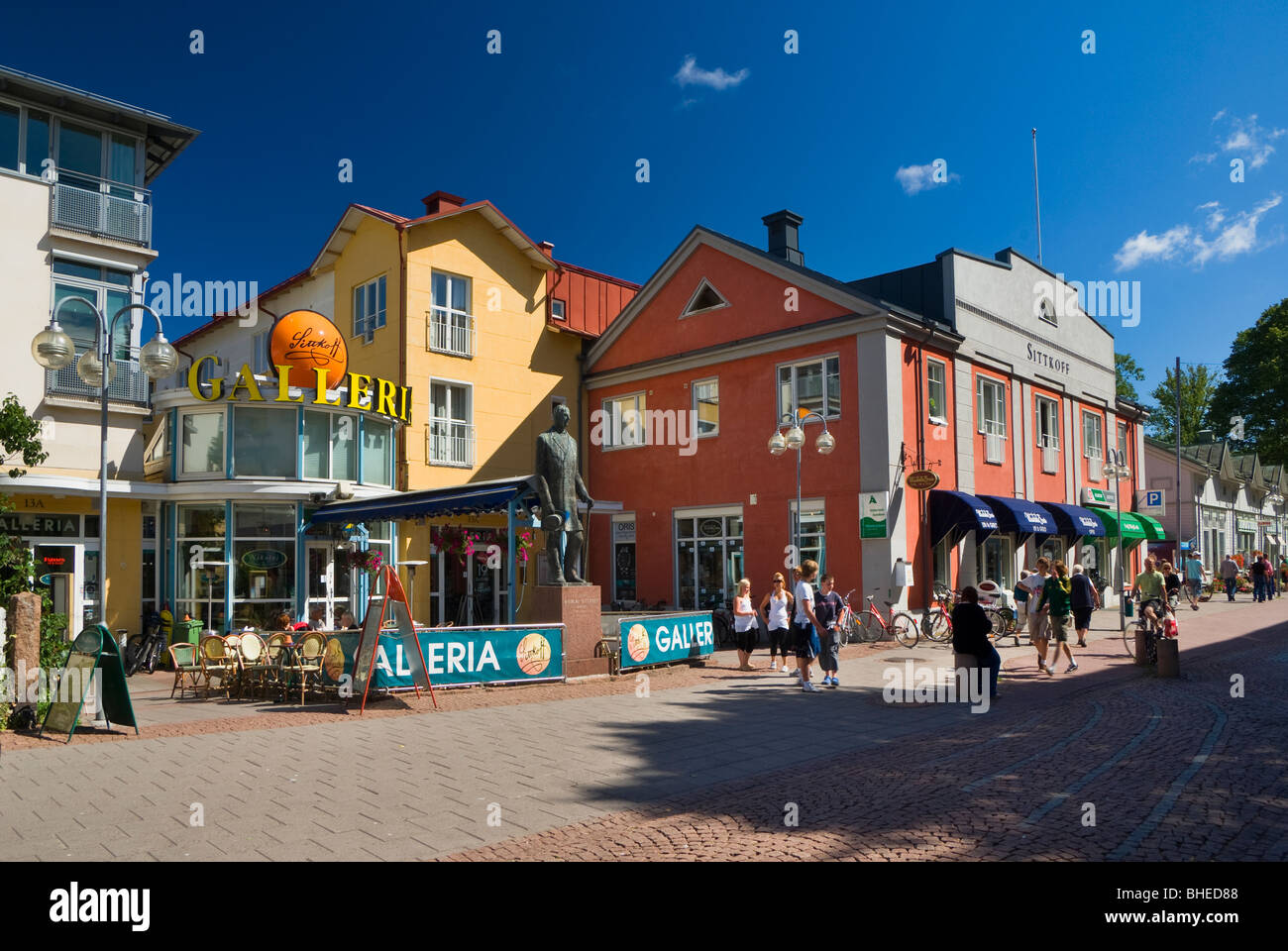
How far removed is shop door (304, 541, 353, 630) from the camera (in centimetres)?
1875

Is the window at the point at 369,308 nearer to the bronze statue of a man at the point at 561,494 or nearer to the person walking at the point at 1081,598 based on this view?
the bronze statue of a man at the point at 561,494

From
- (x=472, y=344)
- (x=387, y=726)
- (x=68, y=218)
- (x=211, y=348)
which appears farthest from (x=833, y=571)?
(x=211, y=348)

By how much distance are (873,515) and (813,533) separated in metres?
1.76

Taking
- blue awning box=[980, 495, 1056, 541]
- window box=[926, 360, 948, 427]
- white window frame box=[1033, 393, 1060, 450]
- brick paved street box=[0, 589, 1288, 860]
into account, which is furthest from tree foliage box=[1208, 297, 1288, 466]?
brick paved street box=[0, 589, 1288, 860]

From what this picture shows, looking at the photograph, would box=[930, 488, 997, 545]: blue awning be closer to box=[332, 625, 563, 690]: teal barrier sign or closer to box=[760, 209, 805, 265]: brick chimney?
box=[760, 209, 805, 265]: brick chimney

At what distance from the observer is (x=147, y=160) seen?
22.2 meters

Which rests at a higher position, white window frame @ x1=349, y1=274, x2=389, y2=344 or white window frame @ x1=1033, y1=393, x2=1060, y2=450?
white window frame @ x1=349, y1=274, x2=389, y2=344

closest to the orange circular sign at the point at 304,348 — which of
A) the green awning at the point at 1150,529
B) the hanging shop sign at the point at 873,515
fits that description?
the hanging shop sign at the point at 873,515

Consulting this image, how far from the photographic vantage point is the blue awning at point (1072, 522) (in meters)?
26.3

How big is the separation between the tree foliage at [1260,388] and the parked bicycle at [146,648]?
4891cm

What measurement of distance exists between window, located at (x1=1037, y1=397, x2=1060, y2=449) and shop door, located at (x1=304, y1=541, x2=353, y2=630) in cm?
1995

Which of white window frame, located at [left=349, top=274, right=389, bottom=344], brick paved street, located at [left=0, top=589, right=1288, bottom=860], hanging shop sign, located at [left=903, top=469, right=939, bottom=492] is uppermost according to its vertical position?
white window frame, located at [left=349, top=274, right=389, bottom=344]
